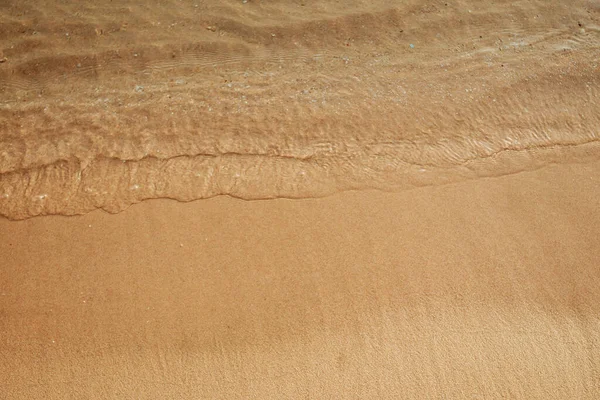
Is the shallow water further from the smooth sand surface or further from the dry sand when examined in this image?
the smooth sand surface

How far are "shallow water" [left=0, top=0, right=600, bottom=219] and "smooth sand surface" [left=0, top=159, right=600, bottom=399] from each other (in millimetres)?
199

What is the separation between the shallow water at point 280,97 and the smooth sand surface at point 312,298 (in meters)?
0.20

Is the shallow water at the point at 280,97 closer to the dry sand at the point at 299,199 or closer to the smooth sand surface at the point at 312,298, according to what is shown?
the dry sand at the point at 299,199

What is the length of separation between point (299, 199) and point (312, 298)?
60 cm

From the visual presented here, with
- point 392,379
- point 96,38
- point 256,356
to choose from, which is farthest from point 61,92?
point 392,379

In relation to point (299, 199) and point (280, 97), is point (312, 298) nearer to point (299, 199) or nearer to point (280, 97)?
point (299, 199)

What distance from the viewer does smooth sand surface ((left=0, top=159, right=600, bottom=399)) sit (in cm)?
204

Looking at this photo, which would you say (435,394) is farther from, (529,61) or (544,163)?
(529,61)

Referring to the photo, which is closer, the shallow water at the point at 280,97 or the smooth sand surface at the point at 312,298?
the smooth sand surface at the point at 312,298

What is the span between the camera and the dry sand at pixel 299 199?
Result: 82.3 inches

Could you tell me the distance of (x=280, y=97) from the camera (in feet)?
10.6

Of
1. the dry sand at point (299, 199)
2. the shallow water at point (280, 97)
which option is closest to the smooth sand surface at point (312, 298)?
the dry sand at point (299, 199)

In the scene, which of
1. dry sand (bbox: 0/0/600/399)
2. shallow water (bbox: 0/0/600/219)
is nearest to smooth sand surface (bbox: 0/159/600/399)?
dry sand (bbox: 0/0/600/399)

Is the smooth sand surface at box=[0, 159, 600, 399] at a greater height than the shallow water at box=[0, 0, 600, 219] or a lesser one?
lesser
